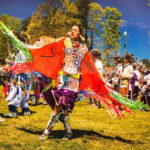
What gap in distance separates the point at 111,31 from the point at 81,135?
29.9 m

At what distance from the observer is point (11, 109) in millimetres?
5297

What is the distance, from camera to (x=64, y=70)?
3.44 m

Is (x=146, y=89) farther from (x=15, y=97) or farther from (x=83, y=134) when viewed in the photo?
(x=15, y=97)

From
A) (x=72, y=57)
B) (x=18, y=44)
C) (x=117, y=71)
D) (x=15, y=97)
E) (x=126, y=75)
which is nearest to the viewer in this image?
(x=18, y=44)

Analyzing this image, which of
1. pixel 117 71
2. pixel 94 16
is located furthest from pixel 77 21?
pixel 117 71

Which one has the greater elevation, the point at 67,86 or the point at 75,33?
the point at 75,33

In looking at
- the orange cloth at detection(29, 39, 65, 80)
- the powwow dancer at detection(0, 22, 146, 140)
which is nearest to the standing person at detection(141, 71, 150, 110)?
the powwow dancer at detection(0, 22, 146, 140)

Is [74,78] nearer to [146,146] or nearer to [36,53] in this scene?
[36,53]

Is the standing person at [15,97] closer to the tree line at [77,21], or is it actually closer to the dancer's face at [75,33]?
the dancer's face at [75,33]

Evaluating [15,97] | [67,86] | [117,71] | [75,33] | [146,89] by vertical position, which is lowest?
[15,97]

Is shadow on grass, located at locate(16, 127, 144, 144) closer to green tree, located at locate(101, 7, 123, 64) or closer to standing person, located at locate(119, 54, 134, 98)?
standing person, located at locate(119, 54, 134, 98)

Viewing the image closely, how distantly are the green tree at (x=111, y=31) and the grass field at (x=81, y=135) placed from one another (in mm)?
24681

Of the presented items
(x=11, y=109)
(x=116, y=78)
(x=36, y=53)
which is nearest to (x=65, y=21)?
(x=116, y=78)

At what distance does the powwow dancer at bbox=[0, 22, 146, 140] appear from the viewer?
11.0 ft
